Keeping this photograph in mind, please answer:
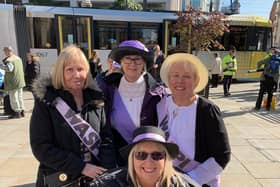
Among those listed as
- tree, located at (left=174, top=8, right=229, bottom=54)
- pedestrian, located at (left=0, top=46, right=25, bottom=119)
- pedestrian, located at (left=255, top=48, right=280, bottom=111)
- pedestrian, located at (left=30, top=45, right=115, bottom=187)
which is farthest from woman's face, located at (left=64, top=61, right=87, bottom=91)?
tree, located at (left=174, top=8, right=229, bottom=54)

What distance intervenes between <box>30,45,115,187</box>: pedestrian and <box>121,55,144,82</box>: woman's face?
0.31 meters

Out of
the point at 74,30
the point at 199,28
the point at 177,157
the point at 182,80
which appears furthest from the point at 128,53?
the point at 199,28

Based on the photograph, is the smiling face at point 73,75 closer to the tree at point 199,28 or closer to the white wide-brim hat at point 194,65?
the white wide-brim hat at point 194,65

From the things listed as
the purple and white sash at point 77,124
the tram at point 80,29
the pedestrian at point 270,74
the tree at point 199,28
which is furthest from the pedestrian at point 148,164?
the tree at point 199,28

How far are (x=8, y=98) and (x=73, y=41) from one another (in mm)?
5106

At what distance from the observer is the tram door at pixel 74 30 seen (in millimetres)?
11961

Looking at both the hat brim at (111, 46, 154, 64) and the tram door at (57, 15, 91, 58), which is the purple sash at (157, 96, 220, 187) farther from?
the tram door at (57, 15, 91, 58)

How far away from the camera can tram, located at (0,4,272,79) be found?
11625mm

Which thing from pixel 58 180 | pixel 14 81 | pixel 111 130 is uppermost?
pixel 111 130

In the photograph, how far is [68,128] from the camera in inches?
73.3

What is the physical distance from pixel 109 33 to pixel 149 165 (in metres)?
11.4

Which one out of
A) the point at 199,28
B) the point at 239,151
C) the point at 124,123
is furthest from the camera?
the point at 199,28

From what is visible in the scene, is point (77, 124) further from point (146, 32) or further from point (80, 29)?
point (146, 32)

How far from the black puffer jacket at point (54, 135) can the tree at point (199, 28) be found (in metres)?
11.4
